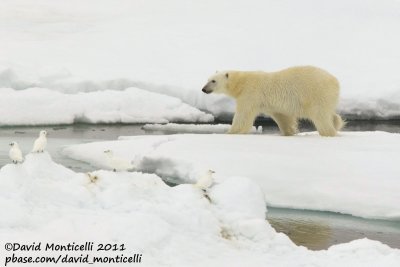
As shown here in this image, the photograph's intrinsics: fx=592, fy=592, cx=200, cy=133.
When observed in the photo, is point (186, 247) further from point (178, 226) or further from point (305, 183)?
point (305, 183)

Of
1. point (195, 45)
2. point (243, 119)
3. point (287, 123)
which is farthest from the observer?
point (195, 45)

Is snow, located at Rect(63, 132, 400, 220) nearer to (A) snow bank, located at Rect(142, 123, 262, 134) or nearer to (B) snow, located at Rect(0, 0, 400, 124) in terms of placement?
(A) snow bank, located at Rect(142, 123, 262, 134)

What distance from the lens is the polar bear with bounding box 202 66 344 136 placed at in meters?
8.88

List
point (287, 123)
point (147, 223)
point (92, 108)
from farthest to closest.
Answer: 1. point (92, 108)
2. point (287, 123)
3. point (147, 223)

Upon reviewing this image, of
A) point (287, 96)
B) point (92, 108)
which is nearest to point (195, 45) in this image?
point (92, 108)

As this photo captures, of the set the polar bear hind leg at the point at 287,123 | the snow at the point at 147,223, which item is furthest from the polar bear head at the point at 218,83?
the snow at the point at 147,223

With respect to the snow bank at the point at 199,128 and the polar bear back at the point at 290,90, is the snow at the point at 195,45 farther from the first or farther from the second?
the polar bear back at the point at 290,90

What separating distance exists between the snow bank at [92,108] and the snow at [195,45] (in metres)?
0.20

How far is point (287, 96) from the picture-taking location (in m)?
9.05

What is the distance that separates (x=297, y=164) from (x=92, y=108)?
30.2 ft

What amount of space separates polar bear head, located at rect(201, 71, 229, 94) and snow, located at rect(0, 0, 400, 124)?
586 centimetres

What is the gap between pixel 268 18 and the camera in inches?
1057

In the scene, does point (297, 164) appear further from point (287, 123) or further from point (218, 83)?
point (218, 83)

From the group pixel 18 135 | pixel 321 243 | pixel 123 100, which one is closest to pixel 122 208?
pixel 321 243
